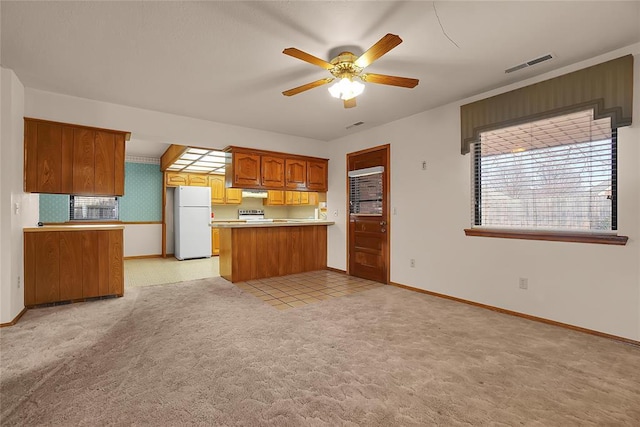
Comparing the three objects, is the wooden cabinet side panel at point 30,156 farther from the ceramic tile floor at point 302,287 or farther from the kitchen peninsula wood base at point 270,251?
the ceramic tile floor at point 302,287

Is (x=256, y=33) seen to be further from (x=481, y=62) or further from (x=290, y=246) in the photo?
(x=290, y=246)

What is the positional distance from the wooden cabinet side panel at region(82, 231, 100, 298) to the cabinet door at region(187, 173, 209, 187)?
4084 millimetres

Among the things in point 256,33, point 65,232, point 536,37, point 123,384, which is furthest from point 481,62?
point 65,232

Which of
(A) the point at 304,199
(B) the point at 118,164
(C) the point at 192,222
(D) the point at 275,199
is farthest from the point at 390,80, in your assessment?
(C) the point at 192,222

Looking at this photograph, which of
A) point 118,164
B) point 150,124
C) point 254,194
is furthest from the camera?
point 254,194

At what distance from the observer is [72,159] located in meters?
3.58

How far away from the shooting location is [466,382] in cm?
191

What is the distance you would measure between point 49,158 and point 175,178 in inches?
160

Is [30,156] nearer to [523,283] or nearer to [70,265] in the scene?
[70,265]

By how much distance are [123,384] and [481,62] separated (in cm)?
379

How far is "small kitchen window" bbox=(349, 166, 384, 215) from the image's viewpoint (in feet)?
15.6

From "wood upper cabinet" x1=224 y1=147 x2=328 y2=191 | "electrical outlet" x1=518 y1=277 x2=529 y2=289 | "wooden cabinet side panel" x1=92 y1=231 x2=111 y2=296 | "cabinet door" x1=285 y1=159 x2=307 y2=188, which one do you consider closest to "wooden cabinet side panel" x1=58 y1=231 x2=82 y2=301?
"wooden cabinet side panel" x1=92 y1=231 x2=111 y2=296

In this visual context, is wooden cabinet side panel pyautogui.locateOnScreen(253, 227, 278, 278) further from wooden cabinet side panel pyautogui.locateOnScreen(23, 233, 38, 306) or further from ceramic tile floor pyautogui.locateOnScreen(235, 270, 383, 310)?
wooden cabinet side panel pyautogui.locateOnScreen(23, 233, 38, 306)

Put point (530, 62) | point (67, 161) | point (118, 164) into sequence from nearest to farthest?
point (530, 62) < point (67, 161) < point (118, 164)
